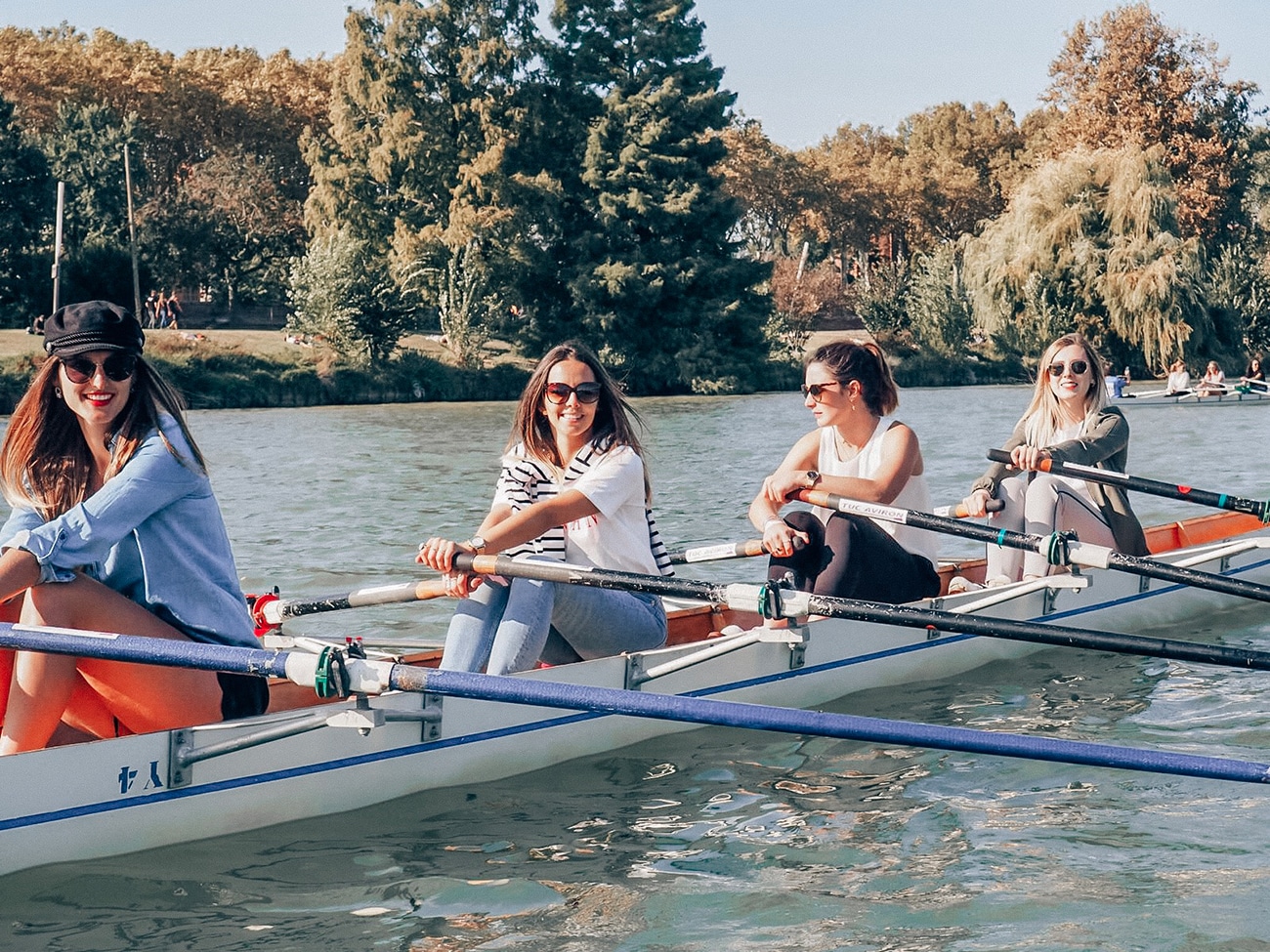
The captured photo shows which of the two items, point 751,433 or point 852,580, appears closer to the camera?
point 852,580

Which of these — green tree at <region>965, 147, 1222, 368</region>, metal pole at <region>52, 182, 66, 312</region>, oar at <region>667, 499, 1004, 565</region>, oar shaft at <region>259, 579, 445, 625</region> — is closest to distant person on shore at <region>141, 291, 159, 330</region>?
metal pole at <region>52, 182, 66, 312</region>

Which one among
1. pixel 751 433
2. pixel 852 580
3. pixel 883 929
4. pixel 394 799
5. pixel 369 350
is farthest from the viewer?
pixel 369 350

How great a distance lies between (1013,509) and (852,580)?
207 centimetres

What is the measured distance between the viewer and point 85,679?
4.55 m

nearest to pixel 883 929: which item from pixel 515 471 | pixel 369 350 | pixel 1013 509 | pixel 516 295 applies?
pixel 515 471

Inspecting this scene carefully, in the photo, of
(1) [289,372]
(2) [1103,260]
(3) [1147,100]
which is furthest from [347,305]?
(3) [1147,100]

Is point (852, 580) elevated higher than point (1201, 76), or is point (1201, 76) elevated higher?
point (1201, 76)

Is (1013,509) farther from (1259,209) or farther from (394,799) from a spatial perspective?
(1259,209)

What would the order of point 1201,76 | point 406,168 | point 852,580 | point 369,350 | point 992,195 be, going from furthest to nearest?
point 992,195
point 1201,76
point 406,168
point 369,350
point 852,580

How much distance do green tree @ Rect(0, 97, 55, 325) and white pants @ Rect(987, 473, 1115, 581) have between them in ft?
115

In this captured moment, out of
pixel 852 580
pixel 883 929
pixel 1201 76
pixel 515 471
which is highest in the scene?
pixel 1201 76

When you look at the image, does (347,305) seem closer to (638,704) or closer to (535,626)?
(535,626)

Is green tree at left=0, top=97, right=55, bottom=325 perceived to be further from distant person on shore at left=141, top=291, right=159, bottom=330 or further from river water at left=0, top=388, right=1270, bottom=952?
river water at left=0, top=388, right=1270, bottom=952

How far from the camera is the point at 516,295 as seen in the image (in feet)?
148
